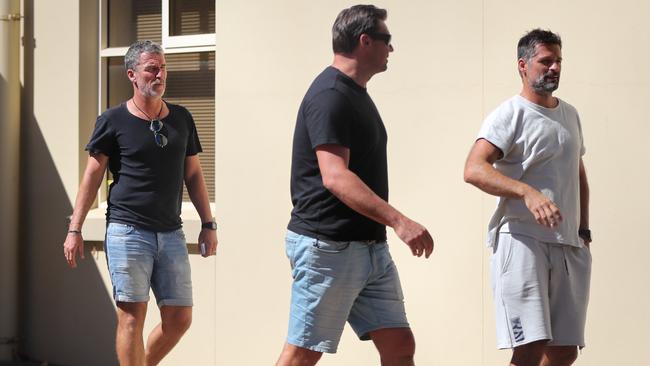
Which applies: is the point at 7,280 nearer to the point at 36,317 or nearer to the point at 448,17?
the point at 36,317

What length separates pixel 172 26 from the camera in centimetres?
794

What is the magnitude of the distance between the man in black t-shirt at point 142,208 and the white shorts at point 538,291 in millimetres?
1864

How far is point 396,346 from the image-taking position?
15.4 feet

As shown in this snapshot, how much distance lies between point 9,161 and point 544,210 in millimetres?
4715

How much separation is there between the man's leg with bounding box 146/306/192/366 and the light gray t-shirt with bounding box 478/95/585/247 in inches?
75.5

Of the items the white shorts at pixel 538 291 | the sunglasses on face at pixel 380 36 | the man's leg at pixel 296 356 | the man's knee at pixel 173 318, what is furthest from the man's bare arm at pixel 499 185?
the man's knee at pixel 173 318

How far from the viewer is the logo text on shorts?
16.0 ft

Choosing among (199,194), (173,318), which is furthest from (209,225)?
(173,318)

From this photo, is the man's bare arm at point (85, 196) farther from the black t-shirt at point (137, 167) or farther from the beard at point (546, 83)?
the beard at point (546, 83)

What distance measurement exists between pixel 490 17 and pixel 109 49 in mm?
3003

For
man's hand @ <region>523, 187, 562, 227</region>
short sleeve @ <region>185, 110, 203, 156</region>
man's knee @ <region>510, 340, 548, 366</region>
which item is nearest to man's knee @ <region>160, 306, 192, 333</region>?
short sleeve @ <region>185, 110, 203, 156</region>

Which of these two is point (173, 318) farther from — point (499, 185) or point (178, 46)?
point (178, 46)

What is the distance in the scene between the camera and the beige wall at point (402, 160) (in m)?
6.18

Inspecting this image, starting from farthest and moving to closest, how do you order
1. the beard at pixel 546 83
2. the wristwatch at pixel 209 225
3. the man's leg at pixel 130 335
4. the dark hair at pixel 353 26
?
the wristwatch at pixel 209 225
the man's leg at pixel 130 335
the beard at pixel 546 83
the dark hair at pixel 353 26
